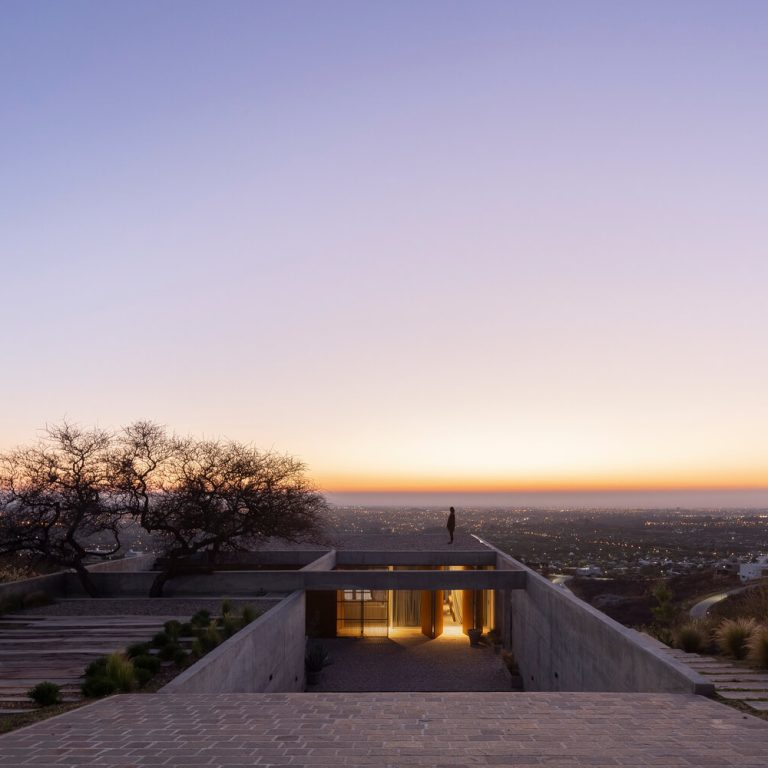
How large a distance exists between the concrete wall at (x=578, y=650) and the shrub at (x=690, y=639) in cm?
53

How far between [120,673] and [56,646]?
3.80 meters

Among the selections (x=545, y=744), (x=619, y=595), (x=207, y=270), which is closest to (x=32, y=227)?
(x=207, y=270)

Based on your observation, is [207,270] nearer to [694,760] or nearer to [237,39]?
[237,39]

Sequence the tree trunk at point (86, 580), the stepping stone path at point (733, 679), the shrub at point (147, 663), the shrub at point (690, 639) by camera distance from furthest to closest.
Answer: the tree trunk at point (86, 580) < the shrub at point (690, 639) < the shrub at point (147, 663) < the stepping stone path at point (733, 679)

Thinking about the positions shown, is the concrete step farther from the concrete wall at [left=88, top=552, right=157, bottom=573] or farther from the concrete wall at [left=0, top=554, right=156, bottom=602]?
the concrete wall at [left=88, top=552, right=157, bottom=573]

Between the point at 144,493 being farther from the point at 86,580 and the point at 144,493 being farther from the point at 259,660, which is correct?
the point at 259,660

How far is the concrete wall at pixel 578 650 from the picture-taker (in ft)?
25.5

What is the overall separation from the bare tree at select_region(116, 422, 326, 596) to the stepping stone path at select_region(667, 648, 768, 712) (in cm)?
1270

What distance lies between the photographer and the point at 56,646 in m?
10.4

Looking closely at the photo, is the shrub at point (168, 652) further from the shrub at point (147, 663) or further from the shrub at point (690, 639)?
the shrub at point (690, 639)

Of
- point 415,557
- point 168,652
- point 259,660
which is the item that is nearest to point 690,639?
point 259,660

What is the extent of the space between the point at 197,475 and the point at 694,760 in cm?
1620

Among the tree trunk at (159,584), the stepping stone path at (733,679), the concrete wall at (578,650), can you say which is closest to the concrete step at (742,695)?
the stepping stone path at (733,679)

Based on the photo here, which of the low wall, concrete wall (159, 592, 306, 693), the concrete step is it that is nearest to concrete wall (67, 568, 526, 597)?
the low wall
